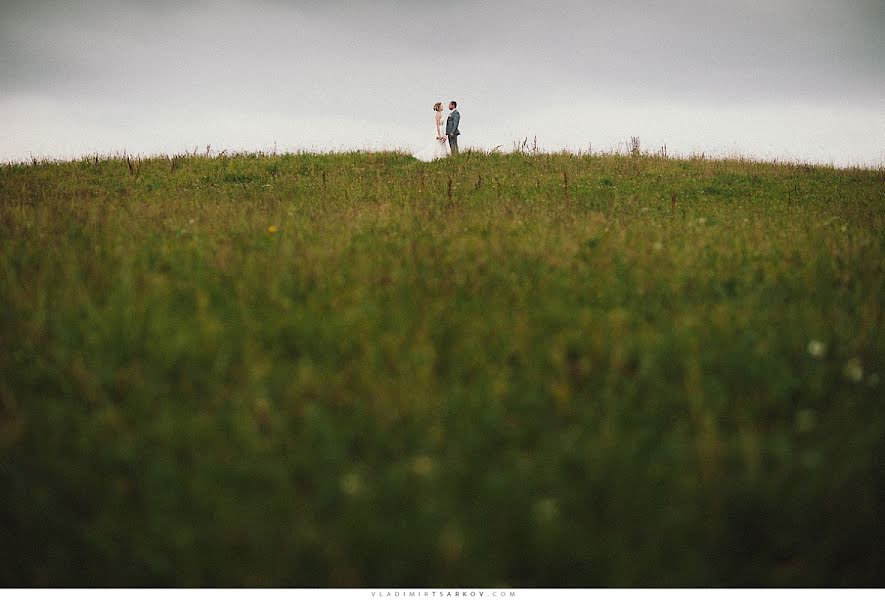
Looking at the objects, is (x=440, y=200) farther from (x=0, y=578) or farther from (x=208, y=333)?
(x=0, y=578)

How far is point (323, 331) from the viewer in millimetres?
2895

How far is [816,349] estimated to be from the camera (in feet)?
8.84

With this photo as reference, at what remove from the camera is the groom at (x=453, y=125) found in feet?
50.4

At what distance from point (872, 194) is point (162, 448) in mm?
12055

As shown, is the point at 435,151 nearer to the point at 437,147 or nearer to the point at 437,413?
the point at 437,147

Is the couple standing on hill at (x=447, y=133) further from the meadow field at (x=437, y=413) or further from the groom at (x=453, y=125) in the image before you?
the meadow field at (x=437, y=413)

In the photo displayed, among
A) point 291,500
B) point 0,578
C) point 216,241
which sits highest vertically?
point 216,241

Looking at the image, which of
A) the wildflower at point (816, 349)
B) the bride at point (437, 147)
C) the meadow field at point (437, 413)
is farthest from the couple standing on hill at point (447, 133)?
the wildflower at point (816, 349)

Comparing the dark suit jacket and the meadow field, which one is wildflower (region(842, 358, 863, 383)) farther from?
the dark suit jacket

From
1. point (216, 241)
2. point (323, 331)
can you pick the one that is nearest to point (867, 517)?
point (323, 331)

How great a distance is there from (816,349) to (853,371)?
8.9 inches

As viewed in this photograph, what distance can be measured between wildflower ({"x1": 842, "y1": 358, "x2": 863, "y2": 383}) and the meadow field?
0.17 ft

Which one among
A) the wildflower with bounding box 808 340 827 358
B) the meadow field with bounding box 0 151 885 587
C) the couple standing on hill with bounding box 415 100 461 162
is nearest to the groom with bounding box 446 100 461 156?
the couple standing on hill with bounding box 415 100 461 162

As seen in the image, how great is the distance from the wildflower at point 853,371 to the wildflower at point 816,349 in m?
0.13
